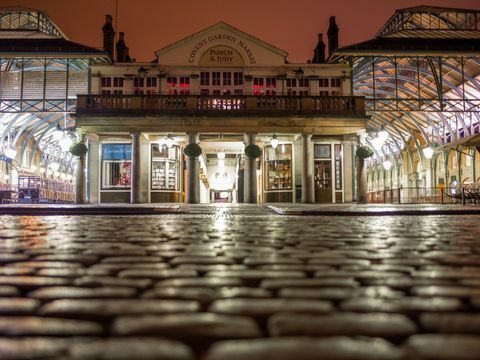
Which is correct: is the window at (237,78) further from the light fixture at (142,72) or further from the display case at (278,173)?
the light fixture at (142,72)

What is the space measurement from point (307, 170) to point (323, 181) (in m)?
3.54

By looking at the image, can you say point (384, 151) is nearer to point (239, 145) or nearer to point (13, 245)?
point (239, 145)

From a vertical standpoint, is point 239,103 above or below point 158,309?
above

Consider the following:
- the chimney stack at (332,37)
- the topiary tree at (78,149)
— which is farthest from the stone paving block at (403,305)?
the chimney stack at (332,37)

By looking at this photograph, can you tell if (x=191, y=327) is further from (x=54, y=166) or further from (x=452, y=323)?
(x=54, y=166)

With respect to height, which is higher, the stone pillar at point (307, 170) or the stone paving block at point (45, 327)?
the stone pillar at point (307, 170)

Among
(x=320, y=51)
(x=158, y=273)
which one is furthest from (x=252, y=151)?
(x=158, y=273)

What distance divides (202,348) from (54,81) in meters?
36.1

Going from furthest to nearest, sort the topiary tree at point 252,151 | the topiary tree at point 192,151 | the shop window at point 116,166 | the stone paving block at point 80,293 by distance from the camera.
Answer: the shop window at point 116,166 < the topiary tree at point 252,151 < the topiary tree at point 192,151 < the stone paving block at point 80,293

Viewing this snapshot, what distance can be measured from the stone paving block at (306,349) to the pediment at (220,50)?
2796cm

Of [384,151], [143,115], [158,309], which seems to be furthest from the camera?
[384,151]

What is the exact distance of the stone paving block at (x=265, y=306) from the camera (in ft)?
5.38

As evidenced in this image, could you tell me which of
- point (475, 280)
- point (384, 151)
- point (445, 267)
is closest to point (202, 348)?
point (475, 280)

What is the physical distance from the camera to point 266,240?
15.8 ft
